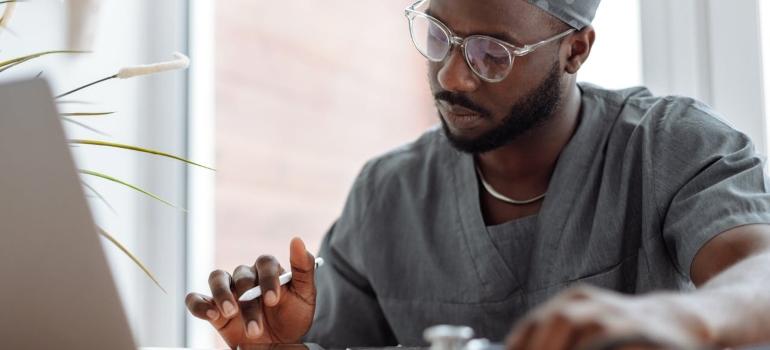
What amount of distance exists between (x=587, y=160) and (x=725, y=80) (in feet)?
1.22

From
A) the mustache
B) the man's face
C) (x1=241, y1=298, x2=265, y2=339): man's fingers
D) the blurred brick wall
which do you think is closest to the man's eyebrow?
the man's face

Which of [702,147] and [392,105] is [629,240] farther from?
[392,105]

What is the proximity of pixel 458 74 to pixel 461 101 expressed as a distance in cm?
6

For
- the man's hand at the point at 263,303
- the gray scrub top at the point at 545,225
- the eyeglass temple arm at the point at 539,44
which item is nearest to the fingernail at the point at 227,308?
the man's hand at the point at 263,303

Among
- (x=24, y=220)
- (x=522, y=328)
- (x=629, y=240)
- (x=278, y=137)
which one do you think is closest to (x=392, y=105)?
(x=278, y=137)

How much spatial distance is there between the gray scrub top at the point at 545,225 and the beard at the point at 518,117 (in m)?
0.07

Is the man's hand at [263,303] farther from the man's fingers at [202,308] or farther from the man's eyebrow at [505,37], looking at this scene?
the man's eyebrow at [505,37]

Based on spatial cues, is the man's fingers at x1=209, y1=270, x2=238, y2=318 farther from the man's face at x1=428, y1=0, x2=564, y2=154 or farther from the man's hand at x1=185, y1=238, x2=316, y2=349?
the man's face at x1=428, y1=0, x2=564, y2=154

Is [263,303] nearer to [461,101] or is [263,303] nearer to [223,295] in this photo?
[223,295]

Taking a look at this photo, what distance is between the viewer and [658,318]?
52 centimetres

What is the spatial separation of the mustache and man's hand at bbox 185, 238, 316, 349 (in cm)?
38

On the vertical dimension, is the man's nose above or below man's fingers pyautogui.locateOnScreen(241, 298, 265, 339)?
above

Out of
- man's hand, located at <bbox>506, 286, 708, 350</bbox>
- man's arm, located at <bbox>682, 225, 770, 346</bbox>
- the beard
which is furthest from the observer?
the beard

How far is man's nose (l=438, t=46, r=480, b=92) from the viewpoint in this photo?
1.42 metres
